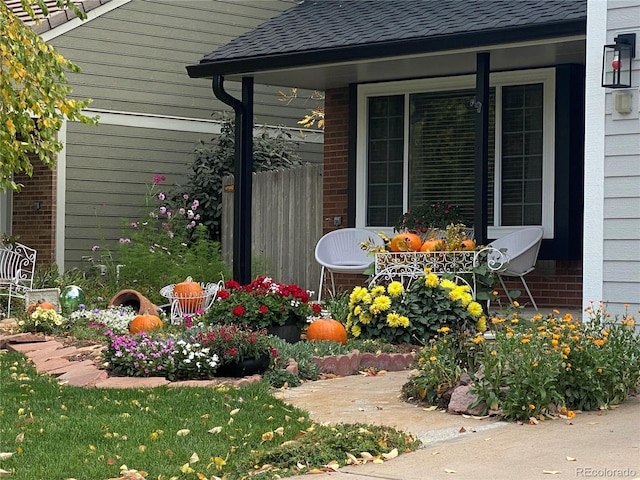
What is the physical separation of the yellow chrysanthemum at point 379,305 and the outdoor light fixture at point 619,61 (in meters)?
2.58

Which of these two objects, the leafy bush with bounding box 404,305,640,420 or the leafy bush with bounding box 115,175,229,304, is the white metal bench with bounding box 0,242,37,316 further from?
the leafy bush with bounding box 404,305,640,420

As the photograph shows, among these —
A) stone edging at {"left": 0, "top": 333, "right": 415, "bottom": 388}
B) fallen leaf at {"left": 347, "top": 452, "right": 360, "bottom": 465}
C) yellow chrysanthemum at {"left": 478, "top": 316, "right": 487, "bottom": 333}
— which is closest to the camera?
fallen leaf at {"left": 347, "top": 452, "right": 360, "bottom": 465}

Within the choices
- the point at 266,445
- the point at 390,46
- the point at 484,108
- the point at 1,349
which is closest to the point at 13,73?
the point at 1,349

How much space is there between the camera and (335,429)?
18.8ft

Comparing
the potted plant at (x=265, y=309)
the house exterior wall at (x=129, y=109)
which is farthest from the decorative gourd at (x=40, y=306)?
the house exterior wall at (x=129, y=109)

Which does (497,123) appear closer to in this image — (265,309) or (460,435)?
(265,309)

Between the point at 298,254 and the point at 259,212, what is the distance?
0.96 m

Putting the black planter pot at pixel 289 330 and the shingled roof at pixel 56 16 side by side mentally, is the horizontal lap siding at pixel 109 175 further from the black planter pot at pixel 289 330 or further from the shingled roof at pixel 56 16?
the black planter pot at pixel 289 330

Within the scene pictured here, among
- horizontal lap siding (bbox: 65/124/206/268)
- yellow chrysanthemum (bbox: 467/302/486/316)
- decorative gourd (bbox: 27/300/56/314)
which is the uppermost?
horizontal lap siding (bbox: 65/124/206/268)

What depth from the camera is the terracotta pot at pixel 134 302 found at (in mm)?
10815

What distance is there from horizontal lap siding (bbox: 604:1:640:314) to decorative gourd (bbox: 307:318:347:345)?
91.7 inches

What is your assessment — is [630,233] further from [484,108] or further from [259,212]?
[259,212]

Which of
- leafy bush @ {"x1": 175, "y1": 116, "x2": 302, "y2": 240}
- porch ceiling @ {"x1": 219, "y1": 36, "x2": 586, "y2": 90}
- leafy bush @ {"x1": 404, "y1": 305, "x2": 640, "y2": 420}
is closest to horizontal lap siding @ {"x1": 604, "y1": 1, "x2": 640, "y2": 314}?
leafy bush @ {"x1": 404, "y1": 305, "x2": 640, "y2": 420}

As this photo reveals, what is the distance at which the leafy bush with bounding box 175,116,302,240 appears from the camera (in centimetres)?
1518
